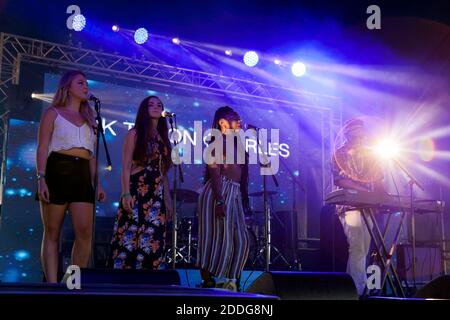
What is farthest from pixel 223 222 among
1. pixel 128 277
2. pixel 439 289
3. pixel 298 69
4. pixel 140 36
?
pixel 298 69

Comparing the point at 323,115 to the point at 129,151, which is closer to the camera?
the point at 129,151

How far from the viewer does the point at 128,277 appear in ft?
7.55

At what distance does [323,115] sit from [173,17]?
3.69 m

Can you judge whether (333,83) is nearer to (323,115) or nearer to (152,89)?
(323,115)

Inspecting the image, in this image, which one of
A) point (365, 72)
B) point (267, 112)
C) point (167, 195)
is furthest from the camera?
point (267, 112)

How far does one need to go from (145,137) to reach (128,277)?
1699 millimetres

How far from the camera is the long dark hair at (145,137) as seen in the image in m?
3.84

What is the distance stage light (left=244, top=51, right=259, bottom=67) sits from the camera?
8514 mm

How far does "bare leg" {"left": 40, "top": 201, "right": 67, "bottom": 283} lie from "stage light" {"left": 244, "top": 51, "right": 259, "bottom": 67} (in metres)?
5.63

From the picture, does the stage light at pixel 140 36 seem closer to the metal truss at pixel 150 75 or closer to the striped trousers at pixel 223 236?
the metal truss at pixel 150 75

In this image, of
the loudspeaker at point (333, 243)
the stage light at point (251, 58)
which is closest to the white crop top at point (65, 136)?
the loudspeaker at point (333, 243)

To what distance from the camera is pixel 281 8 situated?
19.5ft

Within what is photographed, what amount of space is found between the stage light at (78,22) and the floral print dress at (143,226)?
4110 mm
